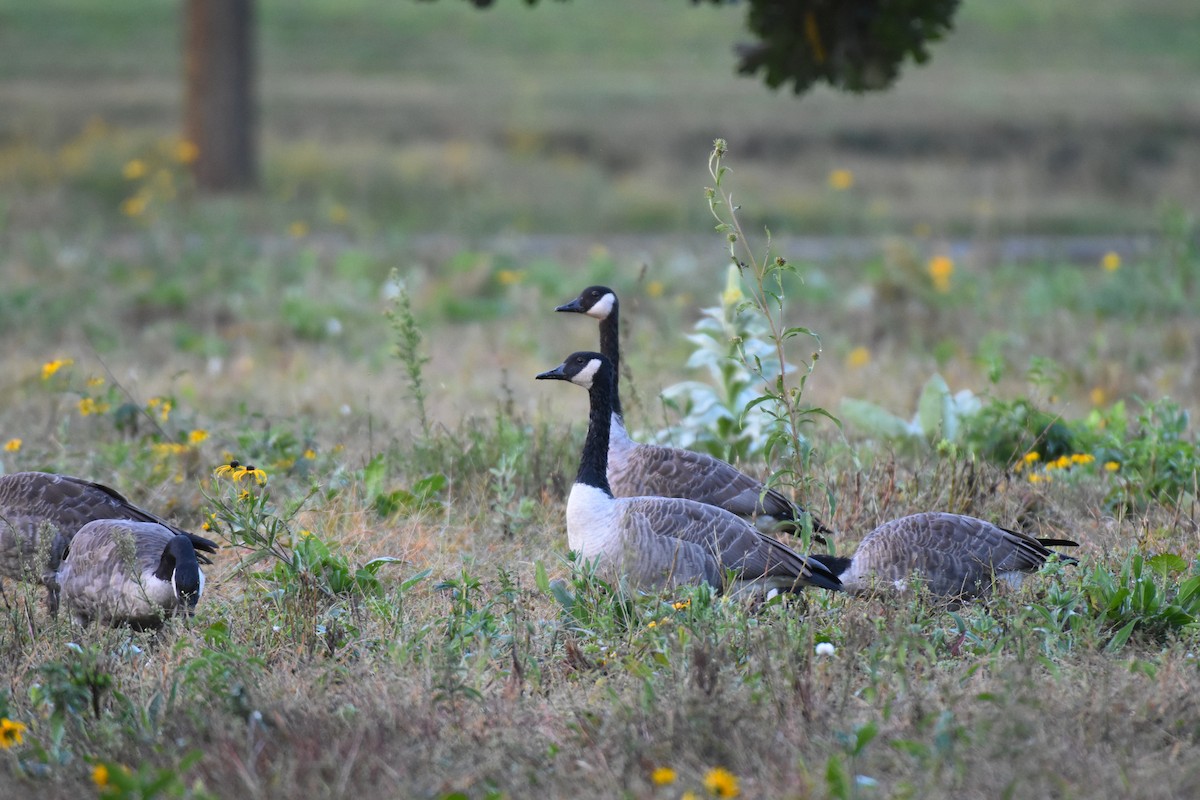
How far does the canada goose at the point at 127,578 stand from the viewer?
4297 mm

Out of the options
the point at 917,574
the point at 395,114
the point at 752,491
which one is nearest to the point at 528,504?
the point at 752,491

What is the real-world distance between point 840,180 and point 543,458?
8.01 m

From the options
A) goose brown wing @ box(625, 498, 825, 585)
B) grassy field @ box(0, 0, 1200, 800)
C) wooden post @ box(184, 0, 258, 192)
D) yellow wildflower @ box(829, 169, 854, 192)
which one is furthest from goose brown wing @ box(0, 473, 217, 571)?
wooden post @ box(184, 0, 258, 192)

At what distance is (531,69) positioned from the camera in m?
31.8

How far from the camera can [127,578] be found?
4328mm

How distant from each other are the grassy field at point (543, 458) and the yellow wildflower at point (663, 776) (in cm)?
4

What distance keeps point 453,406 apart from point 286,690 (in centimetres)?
351

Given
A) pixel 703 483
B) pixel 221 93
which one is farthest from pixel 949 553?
pixel 221 93

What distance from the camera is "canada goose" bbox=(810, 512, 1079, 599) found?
4.53 meters

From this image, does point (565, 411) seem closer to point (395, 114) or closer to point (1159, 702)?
point (1159, 702)

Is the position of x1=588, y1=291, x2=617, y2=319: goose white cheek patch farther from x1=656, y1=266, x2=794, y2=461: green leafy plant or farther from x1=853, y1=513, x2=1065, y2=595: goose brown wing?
x1=853, y1=513, x2=1065, y2=595: goose brown wing

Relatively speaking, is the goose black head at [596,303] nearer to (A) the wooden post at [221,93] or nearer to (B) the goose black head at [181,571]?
(B) the goose black head at [181,571]

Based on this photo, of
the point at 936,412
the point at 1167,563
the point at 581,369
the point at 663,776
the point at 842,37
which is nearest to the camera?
the point at 663,776

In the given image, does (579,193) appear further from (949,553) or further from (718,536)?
(949,553)
